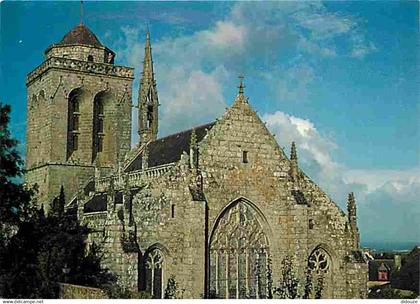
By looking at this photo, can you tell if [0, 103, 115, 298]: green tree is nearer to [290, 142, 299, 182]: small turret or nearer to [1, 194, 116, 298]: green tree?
[1, 194, 116, 298]: green tree

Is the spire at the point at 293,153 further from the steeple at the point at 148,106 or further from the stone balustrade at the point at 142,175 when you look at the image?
the steeple at the point at 148,106

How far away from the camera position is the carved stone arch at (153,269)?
89.6ft

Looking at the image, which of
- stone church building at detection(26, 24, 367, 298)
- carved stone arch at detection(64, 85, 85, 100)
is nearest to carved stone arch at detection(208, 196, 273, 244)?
stone church building at detection(26, 24, 367, 298)

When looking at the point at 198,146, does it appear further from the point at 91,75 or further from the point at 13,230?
the point at 91,75

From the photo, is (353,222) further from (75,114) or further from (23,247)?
(75,114)

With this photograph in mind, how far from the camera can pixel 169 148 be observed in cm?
3484

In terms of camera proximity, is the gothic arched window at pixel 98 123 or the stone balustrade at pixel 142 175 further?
the gothic arched window at pixel 98 123

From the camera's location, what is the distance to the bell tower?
4178 cm

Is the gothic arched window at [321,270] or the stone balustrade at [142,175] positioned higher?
the stone balustrade at [142,175]

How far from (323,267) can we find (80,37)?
2016cm

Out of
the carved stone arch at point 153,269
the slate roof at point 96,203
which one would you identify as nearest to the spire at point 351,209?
the carved stone arch at point 153,269

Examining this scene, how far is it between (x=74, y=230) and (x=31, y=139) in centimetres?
1663

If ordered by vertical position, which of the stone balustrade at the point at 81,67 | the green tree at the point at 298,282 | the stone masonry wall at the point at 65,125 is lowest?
the green tree at the point at 298,282

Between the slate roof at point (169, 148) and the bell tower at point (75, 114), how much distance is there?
3.65 meters
